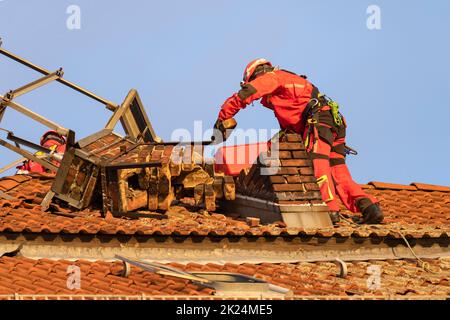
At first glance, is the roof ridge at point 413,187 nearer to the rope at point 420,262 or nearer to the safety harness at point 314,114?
the safety harness at point 314,114

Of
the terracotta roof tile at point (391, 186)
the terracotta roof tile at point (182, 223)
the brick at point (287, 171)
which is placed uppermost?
the terracotta roof tile at point (391, 186)

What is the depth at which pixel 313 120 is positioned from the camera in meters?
17.3

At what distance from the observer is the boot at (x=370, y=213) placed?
1680 cm

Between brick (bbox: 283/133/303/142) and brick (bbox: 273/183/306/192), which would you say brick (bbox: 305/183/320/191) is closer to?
brick (bbox: 273/183/306/192)

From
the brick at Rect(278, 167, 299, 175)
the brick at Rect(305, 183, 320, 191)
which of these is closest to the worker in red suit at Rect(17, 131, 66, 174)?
the brick at Rect(278, 167, 299, 175)

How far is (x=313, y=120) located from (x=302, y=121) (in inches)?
10.0

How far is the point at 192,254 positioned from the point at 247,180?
2367mm

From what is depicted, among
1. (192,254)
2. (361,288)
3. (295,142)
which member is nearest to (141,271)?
(192,254)

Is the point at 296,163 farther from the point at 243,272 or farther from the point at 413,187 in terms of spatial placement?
the point at 413,187

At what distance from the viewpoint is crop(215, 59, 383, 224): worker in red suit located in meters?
17.0

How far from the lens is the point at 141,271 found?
46.5 feet

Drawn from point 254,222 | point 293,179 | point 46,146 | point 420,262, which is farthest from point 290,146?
point 46,146

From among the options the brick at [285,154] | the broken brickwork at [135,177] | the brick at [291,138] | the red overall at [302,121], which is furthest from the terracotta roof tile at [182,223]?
the brick at [291,138]

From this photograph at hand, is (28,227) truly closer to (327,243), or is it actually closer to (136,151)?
(136,151)
